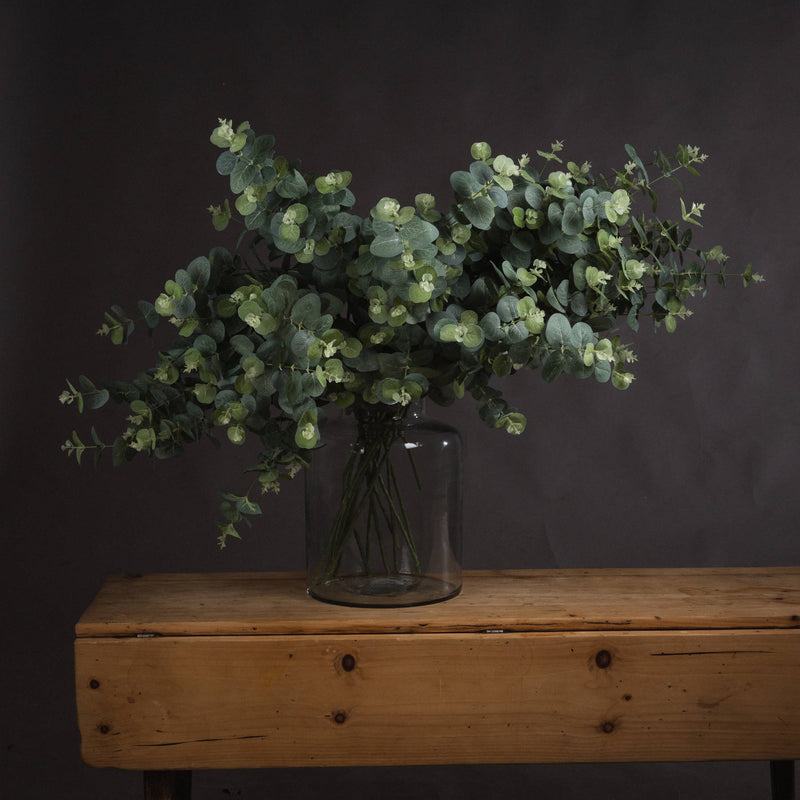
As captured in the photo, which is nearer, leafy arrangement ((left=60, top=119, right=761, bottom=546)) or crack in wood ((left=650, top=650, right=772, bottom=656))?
leafy arrangement ((left=60, top=119, right=761, bottom=546))

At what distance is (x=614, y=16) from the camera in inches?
96.2

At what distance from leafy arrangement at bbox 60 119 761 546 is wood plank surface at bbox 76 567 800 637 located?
181 millimetres

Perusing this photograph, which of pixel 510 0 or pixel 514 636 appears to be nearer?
pixel 514 636

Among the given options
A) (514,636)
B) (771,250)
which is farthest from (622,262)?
(771,250)

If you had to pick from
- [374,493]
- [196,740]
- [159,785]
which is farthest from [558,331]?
[159,785]

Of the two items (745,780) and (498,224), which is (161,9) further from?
(745,780)

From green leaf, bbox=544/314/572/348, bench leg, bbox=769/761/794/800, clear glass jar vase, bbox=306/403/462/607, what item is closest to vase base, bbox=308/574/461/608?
clear glass jar vase, bbox=306/403/462/607

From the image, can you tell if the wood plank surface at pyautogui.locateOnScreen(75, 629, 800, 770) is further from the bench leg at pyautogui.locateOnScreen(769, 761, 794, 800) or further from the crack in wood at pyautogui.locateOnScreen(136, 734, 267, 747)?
the bench leg at pyautogui.locateOnScreen(769, 761, 794, 800)

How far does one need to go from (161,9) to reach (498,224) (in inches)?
49.5

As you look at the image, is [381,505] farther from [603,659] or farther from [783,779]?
[783,779]

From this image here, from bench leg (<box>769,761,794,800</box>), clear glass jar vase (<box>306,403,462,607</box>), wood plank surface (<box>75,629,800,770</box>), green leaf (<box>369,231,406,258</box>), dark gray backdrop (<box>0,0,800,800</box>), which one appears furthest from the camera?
dark gray backdrop (<box>0,0,800,800</box>)

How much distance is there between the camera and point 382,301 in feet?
4.63

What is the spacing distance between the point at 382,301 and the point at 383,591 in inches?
18.4

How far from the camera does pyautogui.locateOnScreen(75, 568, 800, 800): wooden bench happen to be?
151 cm
